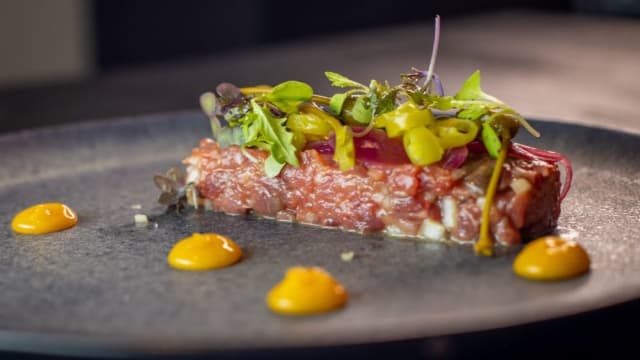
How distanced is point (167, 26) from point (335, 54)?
265 centimetres

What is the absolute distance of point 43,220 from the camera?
333cm

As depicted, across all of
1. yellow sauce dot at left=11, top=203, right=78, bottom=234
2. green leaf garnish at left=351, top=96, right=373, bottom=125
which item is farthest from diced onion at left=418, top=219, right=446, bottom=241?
yellow sauce dot at left=11, top=203, right=78, bottom=234

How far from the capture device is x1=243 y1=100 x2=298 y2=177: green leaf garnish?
3229 mm

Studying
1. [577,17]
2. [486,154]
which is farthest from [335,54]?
[486,154]

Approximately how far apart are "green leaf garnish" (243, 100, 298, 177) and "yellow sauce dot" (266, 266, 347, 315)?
0.76 m

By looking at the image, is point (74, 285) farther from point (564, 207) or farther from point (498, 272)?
point (564, 207)

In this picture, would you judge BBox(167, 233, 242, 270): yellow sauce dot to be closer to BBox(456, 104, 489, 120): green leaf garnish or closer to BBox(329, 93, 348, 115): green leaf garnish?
BBox(329, 93, 348, 115): green leaf garnish

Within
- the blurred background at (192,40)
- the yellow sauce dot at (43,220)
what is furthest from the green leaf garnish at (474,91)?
the blurred background at (192,40)

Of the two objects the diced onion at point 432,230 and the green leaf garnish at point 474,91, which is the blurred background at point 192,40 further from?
the diced onion at point 432,230

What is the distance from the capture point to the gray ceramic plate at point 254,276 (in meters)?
2.20

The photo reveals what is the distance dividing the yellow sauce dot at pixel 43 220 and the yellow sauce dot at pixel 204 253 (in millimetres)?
572

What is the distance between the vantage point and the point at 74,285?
9.09 ft

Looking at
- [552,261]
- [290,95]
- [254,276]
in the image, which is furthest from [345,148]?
[552,261]

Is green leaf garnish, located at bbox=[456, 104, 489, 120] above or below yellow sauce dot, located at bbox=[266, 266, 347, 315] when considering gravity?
above
